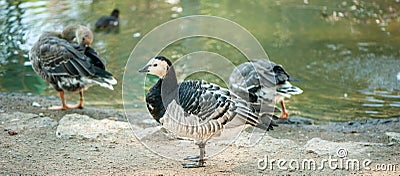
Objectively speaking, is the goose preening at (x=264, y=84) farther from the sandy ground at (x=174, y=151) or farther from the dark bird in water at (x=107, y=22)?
the dark bird in water at (x=107, y=22)

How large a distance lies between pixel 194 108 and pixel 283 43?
711cm

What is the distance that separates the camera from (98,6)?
55.1ft

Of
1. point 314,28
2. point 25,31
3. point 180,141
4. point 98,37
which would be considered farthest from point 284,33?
point 180,141

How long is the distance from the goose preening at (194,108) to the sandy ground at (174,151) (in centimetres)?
44

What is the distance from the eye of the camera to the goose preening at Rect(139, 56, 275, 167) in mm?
5836

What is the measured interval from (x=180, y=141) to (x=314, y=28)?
7.46 m

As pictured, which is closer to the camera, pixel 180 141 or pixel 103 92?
pixel 180 141

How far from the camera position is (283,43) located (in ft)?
41.3

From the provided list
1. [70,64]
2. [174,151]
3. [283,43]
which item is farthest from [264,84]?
[283,43]

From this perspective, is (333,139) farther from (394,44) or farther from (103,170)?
(394,44)

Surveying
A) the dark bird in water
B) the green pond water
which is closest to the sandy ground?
the green pond water

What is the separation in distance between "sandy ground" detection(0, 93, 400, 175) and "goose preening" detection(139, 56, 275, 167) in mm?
439

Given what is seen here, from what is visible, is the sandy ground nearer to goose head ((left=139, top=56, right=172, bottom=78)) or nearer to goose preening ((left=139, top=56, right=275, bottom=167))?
goose preening ((left=139, top=56, right=275, bottom=167))

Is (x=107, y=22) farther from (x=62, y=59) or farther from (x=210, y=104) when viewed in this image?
(x=210, y=104)
